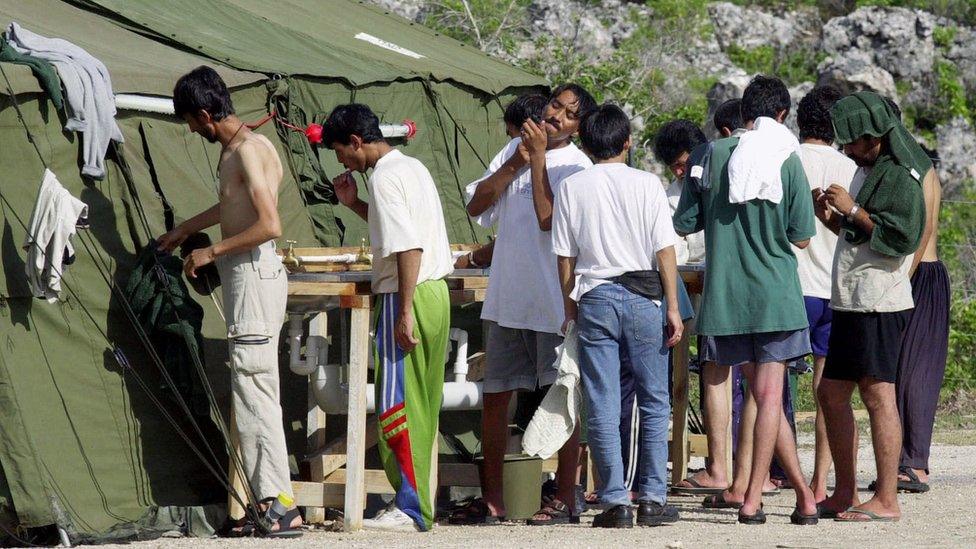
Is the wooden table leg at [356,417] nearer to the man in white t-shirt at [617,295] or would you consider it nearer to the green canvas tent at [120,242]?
the green canvas tent at [120,242]

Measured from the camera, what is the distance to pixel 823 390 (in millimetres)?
5664

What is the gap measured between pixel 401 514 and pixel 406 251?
978 millimetres

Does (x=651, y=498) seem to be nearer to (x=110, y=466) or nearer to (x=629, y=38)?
(x=110, y=466)

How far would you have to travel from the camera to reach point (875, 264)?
5508 millimetres

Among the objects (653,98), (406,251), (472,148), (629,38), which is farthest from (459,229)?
(629,38)

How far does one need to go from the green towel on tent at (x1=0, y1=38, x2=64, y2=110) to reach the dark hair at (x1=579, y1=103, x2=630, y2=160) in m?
1.93

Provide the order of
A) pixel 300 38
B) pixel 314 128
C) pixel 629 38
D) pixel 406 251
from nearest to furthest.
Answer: pixel 406 251 < pixel 314 128 < pixel 300 38 < pixel 629 38

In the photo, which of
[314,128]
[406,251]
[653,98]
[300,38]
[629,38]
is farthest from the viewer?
[629,38]

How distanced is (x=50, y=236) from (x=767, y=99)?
2728mm

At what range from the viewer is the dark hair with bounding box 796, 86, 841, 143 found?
19.9 feet

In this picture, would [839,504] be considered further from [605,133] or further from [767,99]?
[605,133]

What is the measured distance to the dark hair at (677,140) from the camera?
6.85 meters

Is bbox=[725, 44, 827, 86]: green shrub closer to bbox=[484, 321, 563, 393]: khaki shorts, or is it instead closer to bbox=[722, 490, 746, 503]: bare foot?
bbox=[722, 490, 746, 503]: bare foot

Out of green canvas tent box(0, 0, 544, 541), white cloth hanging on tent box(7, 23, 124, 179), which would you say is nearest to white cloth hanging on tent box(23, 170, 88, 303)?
green canvas tent box(0, 0, 544, 541)
